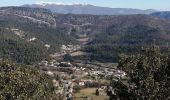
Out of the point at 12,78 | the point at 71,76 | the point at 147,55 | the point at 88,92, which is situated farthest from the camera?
the point at 71,76

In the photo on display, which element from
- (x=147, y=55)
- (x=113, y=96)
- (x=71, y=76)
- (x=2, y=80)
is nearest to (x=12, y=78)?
(x=2, y=80)

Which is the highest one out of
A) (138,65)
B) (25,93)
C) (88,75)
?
(138,65)

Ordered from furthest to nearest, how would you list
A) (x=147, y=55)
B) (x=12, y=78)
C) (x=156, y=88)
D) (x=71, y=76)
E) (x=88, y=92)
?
1. (x=71, y=76)
2. (x=88, y=92)
3. (x=12, y=78)
4. (x=147, y=55)
5. (x=156, y=88)

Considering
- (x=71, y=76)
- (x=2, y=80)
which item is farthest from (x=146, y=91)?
(x=71, y=76)

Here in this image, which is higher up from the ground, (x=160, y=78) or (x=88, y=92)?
(x=160, y=78)

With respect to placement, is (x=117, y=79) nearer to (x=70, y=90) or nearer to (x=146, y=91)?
(x=146, y=91)

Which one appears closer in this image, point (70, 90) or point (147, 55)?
point (147, 55)

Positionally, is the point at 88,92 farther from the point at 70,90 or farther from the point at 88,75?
the point at 88,75

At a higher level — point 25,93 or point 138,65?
point 138,65

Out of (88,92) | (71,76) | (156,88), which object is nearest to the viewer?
(156,88)
